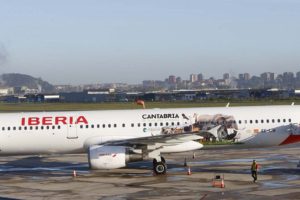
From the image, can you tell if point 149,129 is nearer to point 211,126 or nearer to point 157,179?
point 211,126

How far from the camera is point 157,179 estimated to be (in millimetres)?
28422

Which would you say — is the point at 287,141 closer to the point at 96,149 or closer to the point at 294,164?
the point at 294,164

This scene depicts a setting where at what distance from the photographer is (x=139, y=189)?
2558 centimetres

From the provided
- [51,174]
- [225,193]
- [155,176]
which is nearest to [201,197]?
[225,193]

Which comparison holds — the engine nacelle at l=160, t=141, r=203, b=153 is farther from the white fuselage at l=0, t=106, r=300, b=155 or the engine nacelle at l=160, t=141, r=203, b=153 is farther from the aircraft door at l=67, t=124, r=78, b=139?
the aircraft door at l=67, t=124, r=78, b=139

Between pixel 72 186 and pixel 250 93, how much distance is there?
15092 cm

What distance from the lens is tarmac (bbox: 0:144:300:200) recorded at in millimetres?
24188

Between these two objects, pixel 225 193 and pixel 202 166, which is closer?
pixel 225 193

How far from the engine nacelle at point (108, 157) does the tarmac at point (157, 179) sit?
759 mm

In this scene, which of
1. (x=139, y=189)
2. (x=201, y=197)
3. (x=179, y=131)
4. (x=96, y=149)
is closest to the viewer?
(x=201, y=197)

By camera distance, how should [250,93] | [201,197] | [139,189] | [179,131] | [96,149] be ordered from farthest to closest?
[250,93] < [179,131] < [96,149] < [139,189] < [201,197]

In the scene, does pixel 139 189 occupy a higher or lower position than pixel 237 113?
lower

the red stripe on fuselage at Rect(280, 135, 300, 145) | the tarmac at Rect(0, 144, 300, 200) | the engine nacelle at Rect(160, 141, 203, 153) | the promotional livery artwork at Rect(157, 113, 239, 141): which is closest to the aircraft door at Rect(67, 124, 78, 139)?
the tarmac at Rect(0, 144, 300, 200)

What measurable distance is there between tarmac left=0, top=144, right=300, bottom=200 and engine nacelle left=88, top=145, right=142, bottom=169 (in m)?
0.76
